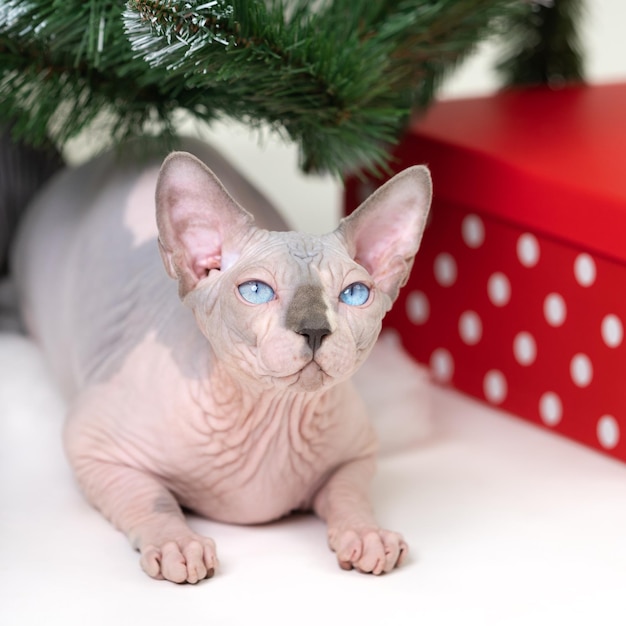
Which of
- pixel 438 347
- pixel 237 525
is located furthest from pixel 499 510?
pixel 438 347

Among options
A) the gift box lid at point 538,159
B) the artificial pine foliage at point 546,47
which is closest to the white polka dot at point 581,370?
the gift box lid at point 538,159

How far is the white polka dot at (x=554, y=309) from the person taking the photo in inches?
42.9

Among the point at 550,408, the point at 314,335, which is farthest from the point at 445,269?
the point at 314,335

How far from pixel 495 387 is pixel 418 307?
134 mm

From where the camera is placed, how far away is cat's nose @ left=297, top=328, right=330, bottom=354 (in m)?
0.75

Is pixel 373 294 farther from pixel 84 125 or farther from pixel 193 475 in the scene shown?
pixel 84 125

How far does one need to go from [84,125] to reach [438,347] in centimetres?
46

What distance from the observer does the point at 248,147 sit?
1.92m

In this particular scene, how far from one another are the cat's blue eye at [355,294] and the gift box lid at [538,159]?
31 centimetres

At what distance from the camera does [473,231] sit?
1.17 meters

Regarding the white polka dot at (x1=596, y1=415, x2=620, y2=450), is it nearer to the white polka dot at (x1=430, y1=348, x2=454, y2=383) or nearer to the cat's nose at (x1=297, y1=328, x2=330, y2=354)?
the white polka dot at (x1=430, y1=348, x2=454, y2=383)

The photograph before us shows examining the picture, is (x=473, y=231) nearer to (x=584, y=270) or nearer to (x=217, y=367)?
(x=584, y=270)

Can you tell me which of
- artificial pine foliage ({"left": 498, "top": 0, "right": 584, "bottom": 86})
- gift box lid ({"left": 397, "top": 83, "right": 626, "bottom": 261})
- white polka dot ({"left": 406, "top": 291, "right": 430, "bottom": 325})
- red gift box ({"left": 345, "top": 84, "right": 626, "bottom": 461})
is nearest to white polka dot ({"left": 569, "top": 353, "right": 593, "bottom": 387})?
red gift box ({"left": 345, "top": 84, "right": 626, "bottom": 461})

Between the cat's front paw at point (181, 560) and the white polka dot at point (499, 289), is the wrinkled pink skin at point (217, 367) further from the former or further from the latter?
the white polka dot at point (499, 289)
